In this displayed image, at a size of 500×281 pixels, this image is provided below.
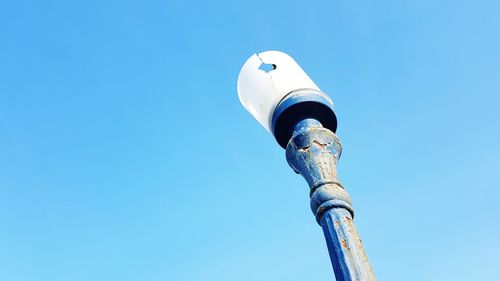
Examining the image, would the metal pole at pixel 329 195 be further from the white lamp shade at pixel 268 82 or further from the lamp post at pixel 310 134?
the white lamp shade at pixel 268 82

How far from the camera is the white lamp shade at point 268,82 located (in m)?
2.70

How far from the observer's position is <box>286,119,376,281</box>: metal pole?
1910mm

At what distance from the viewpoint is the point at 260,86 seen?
280cm

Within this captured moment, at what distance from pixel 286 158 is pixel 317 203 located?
426 mm

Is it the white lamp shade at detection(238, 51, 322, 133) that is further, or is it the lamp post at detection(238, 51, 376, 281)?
the white lamp shade at detection(238, 51, 322, 133)

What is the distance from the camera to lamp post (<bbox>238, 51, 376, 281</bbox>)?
1.97 meters

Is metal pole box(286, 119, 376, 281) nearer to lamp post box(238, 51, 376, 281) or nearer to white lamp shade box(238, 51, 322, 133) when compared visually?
lamp post box(238, 51, 376, 281)

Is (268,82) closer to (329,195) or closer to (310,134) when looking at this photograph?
(310,134)

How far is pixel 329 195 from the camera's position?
2.16 m

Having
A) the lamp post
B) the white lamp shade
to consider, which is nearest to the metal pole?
the lamp post

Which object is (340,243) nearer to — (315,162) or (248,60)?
(315,162)

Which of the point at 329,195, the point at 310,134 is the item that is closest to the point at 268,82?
the point at 310,134

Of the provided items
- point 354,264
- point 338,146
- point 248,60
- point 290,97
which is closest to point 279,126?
point 290,97

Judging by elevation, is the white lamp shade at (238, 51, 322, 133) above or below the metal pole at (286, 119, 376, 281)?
above
